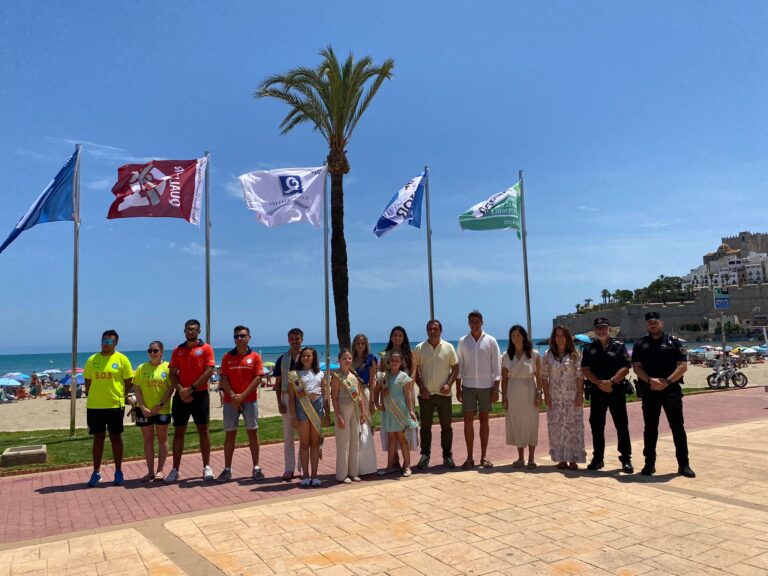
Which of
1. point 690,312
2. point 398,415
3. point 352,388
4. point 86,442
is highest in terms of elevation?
point 690,312

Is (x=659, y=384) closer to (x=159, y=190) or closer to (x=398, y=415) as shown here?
(x=398, y=415)

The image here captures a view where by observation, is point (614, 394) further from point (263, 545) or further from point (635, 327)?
point (635, 327)

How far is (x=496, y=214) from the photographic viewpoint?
51.8ft

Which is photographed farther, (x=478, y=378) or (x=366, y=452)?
(x=478, y=378)

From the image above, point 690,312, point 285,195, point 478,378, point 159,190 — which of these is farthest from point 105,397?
point 690,312

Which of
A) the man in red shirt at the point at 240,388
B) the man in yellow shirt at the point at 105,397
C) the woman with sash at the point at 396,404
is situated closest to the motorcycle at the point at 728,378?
the woman with sash at the point at 396,404

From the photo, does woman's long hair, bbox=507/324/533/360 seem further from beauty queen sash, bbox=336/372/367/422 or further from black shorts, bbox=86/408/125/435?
black shorts, bbox=86/408/125/435

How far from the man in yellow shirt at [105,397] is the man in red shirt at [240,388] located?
1.34 m

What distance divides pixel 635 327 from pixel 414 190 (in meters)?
90.0

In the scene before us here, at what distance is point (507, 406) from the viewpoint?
299 inches

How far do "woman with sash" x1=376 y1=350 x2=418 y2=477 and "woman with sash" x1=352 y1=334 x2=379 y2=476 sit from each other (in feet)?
0.46

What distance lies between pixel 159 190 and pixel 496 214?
8.85 metres

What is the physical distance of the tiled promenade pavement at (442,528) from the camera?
419 centimetres

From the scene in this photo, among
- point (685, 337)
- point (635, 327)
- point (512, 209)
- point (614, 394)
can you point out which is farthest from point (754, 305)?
point (614, 394)
